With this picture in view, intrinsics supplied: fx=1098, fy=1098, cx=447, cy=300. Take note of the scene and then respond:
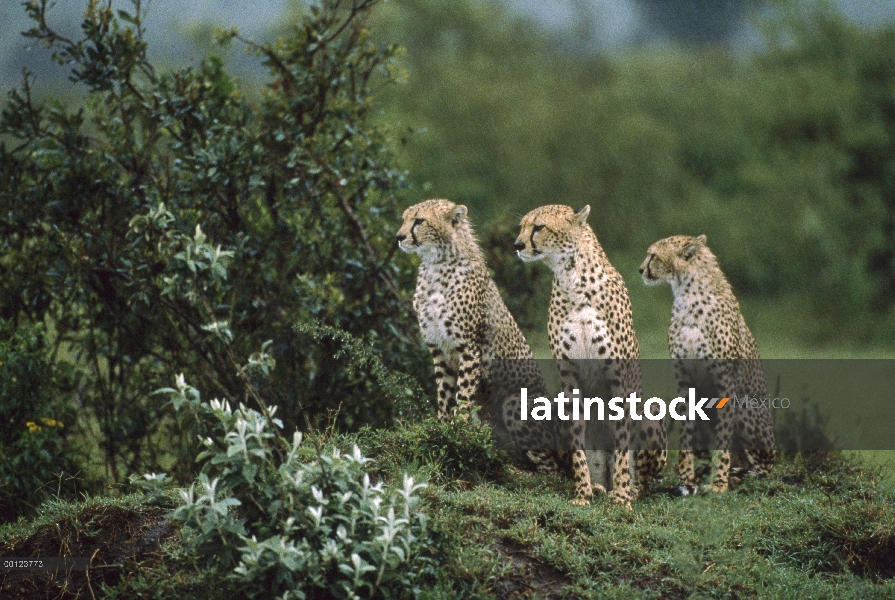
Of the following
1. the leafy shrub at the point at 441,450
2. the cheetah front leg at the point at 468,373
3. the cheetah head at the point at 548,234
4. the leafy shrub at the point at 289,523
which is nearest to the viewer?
the leafy shrub at the point at 289,523

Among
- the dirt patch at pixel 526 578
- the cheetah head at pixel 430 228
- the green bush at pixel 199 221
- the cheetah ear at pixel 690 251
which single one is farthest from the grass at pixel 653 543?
the green bush at pixel 199 221

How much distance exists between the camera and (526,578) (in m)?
4.50

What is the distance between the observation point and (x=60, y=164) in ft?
21.7

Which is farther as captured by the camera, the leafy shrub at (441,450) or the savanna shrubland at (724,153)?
the savanna shrubland at (724,153)

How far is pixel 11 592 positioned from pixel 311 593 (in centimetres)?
146

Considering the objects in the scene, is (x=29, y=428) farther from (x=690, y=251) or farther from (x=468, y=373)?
(x=690, y=251)

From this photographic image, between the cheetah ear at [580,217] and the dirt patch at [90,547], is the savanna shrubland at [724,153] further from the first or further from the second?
the dirt patch at [90,547]

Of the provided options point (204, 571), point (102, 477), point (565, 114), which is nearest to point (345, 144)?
point (102, 477)

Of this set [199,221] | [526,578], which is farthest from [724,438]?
[199,221]

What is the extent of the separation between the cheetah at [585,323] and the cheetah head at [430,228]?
0.48 metres

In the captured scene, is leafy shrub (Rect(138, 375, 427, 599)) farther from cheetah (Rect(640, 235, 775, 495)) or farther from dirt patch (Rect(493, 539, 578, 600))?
cheetah (Rect(640, 235, 775, 495))

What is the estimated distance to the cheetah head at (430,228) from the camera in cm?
580

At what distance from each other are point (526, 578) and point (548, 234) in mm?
1785

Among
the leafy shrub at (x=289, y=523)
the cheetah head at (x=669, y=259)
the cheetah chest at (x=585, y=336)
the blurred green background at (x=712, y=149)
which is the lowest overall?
the leafy shrub at (x=289, y=523)
